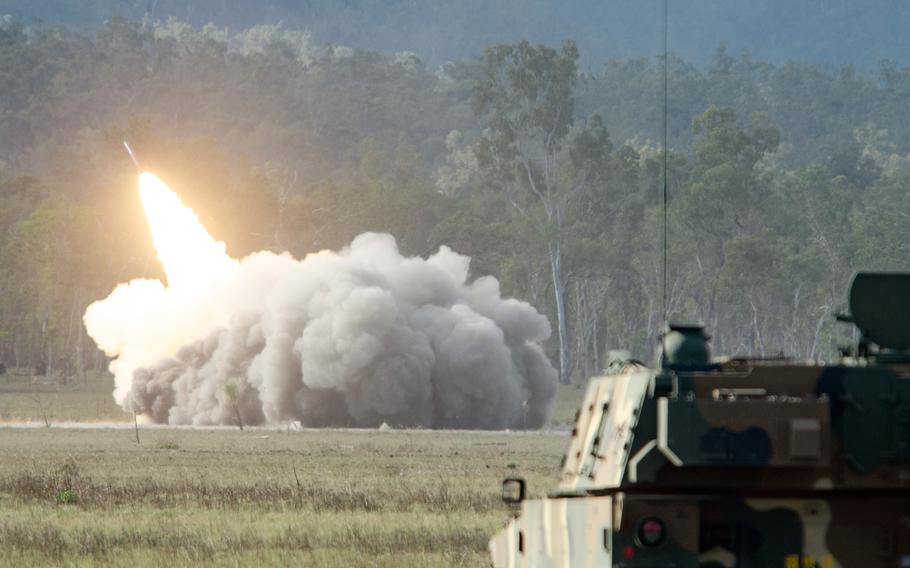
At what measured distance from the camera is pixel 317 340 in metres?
57.9

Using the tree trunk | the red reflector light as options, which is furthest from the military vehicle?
the tree trunk

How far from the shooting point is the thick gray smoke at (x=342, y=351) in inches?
2276

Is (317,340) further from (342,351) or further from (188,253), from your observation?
(188,253)

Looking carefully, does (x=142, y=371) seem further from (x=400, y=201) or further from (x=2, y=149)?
(x=2, y=149)

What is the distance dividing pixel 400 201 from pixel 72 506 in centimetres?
7836

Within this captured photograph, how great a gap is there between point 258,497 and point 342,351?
97.6ft

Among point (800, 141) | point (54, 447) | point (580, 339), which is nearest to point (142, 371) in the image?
point (54, 447)

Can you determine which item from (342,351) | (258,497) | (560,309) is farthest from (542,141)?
(258,497)

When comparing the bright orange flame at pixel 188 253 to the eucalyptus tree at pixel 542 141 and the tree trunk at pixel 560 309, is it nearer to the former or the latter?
the tree trunk at pixel 560 309

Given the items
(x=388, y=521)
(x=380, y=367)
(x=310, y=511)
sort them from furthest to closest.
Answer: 1. (x=380, y=367)
2. (x=310, y=511)
3. (x=388, y=521)

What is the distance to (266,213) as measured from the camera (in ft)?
308

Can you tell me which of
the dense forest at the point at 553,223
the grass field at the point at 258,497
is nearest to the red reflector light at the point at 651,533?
the grass field at the point at 258,497

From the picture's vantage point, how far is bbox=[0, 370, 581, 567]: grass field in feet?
66.6

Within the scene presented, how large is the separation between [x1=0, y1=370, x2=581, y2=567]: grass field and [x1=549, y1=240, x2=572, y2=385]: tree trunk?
4304 centimetres
